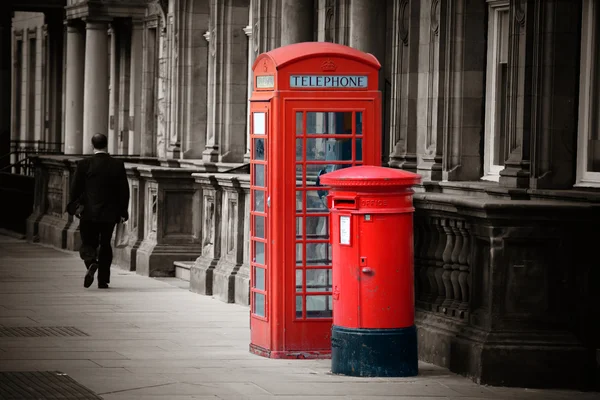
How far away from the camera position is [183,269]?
18719 millimetres

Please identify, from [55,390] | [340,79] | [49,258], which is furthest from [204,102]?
[55,390]

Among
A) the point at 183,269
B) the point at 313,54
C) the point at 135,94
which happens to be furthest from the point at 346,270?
the point at 135,94

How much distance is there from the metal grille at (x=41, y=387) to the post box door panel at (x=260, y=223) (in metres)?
1.77

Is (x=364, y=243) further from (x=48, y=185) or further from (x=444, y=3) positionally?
(x=48, y=185)

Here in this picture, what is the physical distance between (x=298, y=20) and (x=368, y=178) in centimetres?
683

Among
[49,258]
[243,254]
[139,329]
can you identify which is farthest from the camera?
[49,258]

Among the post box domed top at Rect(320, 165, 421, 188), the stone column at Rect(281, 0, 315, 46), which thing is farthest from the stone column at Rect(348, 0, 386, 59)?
the post box domed top at Rect(320, 165, 421, 188)

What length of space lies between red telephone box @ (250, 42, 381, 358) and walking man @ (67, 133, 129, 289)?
5.48 metres

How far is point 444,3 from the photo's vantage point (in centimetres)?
1401

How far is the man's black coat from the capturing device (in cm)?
1720

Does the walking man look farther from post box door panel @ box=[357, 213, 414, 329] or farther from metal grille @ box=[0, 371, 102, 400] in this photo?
post box door panel @ box=[357, 213, 414, 329]

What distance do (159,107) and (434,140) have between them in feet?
43.4

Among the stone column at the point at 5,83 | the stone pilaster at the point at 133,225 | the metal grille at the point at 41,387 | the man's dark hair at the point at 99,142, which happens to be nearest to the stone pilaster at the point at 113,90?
the stone column at the point at 5,83

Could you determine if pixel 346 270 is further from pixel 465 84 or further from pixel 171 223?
pixel 171 223
